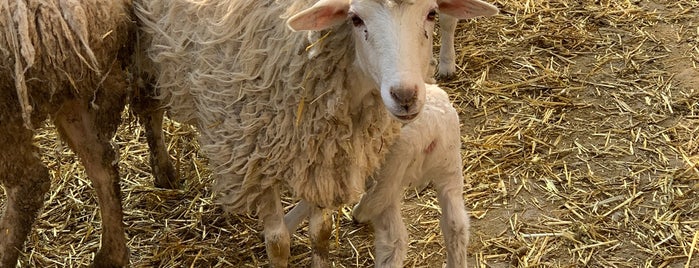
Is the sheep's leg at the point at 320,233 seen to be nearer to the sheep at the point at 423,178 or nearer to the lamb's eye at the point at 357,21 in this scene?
the sheep at the point at 423,178

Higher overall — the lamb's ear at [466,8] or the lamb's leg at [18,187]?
the lamb's ear at [466,8]

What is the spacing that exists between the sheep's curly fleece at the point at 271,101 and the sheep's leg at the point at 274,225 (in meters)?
0.04

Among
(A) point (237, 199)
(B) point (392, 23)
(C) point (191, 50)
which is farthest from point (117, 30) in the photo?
(B) point (392, 23)

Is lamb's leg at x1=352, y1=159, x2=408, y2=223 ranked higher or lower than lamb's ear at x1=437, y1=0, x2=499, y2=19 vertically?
lower

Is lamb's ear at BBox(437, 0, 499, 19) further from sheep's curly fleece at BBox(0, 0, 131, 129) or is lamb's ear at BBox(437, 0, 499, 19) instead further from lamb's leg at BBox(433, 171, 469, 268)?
sheep's curly fleece at BBox(0, 0, 131, 129)

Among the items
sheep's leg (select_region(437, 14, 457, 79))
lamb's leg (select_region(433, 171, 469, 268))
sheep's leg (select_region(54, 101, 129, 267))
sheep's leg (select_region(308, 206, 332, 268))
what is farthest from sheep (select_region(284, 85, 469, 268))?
sheep's leg (select_region(437, 14, 457, 79))

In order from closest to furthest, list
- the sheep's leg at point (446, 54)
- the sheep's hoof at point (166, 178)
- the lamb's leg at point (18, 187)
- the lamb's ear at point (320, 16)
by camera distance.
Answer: the lamb's ear at point (320, 16), the lamb's leg at point (18, 187), the sheep's hoof at point (166, 178), the sheep's leg at point (446, 54)

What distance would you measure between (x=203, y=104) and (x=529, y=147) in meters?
2.06

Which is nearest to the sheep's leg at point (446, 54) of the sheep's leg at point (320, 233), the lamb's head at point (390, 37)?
the sheep's leg at point (320, 233)

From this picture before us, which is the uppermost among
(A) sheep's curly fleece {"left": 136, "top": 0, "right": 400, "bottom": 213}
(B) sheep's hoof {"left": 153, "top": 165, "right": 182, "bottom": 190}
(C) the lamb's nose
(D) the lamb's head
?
(D) the lamb's head

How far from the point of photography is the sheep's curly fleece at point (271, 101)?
297cm

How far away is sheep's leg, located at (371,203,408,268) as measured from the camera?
11.1ft

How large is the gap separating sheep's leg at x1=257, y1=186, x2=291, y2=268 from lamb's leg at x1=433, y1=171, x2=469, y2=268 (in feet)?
2.25

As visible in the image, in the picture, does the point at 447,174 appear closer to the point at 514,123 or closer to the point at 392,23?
the point at 392,23
